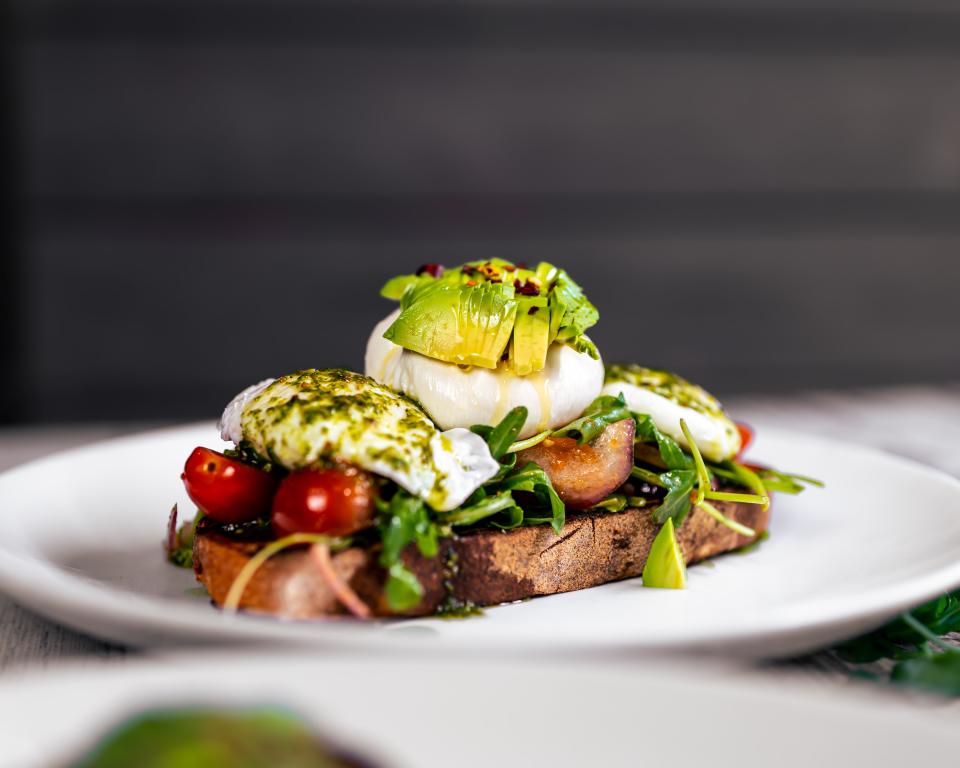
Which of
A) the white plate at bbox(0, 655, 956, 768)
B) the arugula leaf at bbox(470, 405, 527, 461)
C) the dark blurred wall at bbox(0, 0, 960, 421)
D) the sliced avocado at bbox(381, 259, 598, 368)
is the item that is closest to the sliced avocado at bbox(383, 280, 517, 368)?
the sliced avocado at bbox(381, 259, 598, 368)

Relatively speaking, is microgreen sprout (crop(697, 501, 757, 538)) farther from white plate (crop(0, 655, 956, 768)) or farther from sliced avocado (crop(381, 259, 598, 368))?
white plate (crop(0, 655, 956, 768))

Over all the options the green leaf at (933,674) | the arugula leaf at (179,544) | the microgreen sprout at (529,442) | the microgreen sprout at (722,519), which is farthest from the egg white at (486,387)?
the green leaf at (933,674)

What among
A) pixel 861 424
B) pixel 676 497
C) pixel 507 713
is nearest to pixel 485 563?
pixel 676 497

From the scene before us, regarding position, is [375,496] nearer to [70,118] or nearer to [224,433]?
[224,433]

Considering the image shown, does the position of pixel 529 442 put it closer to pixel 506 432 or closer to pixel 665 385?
pixel 506 432

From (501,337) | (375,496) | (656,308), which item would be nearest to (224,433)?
(375,496)

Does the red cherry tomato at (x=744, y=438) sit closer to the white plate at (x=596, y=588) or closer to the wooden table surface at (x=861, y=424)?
the white plate at (x=596, y=588)
